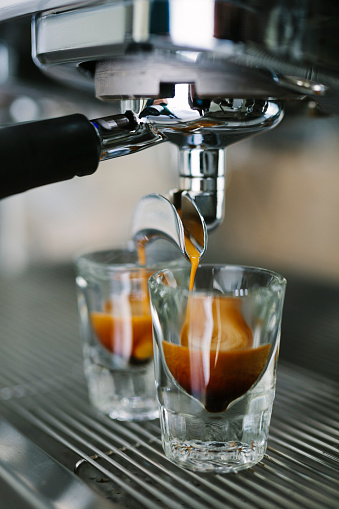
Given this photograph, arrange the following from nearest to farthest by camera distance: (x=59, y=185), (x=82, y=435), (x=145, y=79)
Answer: (x=145, y=79) → (x=82, y=435) → (x=59, y=185)

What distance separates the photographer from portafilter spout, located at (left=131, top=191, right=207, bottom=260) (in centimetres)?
40

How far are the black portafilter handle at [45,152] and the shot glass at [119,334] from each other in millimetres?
162

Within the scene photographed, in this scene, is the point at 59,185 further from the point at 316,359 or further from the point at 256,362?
the point at 256,362

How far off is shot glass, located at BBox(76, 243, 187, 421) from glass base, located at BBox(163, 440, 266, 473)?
11 centimetres

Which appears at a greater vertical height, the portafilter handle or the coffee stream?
the portafilter handle

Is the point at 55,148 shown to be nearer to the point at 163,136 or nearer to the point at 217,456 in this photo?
the point at 163,136

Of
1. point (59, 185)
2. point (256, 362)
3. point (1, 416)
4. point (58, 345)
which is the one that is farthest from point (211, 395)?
point (59, 185)

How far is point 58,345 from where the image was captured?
626mm

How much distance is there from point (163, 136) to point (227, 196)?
35 cm

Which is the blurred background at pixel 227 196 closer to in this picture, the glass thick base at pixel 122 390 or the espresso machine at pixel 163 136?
the espresso machine at pixel 163 136

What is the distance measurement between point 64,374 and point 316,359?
0.76 feet

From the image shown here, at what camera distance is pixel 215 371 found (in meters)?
0.36

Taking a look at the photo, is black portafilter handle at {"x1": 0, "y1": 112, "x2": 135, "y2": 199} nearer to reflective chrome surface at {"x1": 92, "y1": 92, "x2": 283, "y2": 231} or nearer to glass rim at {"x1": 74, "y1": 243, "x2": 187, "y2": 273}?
reflective chrome surface at {"x1": 92, "y1": 92, "x2": 283, "y2": 231}

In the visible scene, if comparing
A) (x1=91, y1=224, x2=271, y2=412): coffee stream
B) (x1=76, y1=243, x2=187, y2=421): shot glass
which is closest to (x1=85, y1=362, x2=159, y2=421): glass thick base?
(x1=76, y1=243, x2=187, y2=421): shot glass
